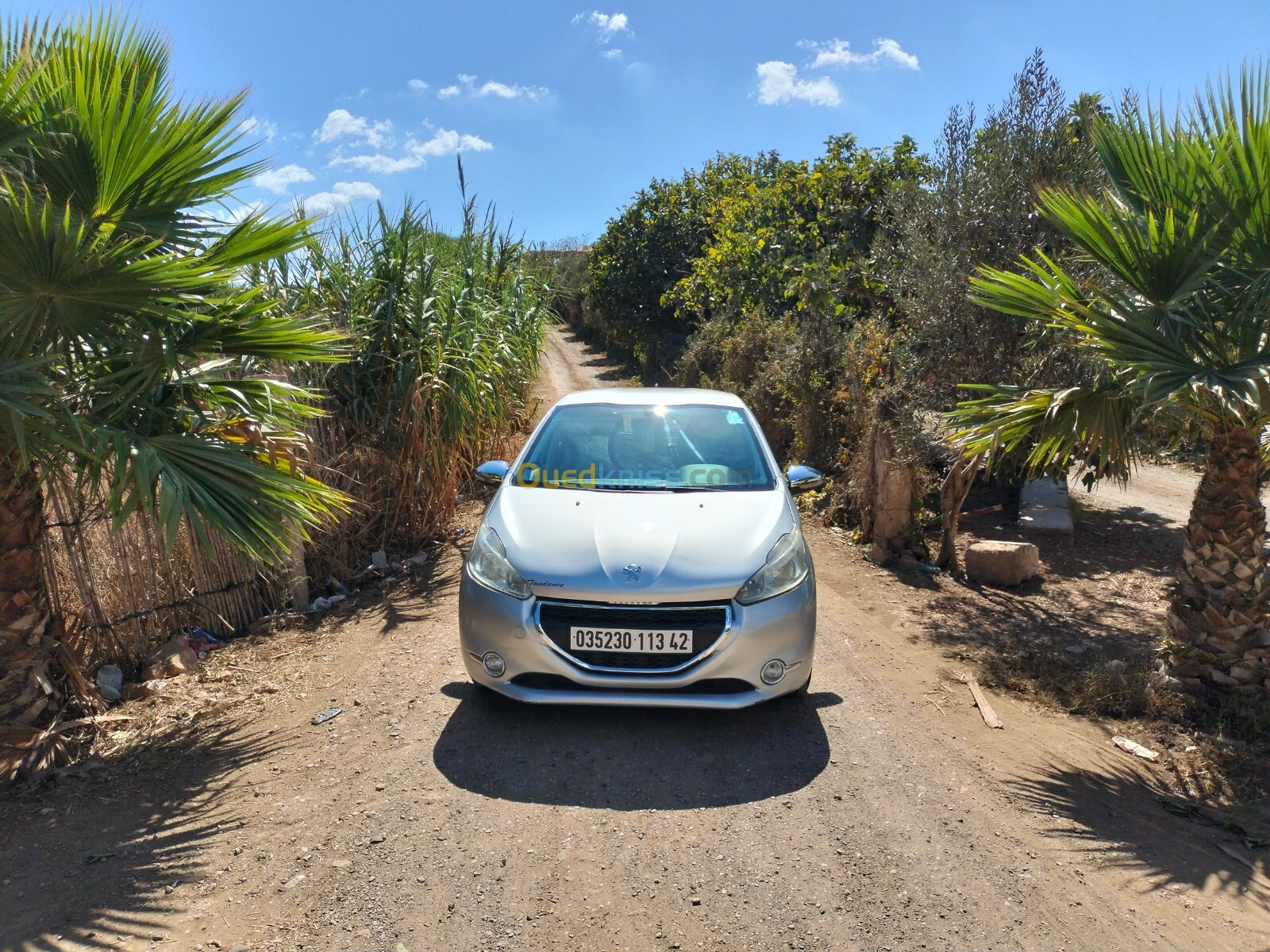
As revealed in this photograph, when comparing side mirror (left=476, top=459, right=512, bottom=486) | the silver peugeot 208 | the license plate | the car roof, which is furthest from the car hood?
the car roof

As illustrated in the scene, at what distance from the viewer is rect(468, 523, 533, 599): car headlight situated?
4117mm

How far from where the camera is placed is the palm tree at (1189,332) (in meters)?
4.00

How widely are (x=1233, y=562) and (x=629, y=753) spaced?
3328 millimetres

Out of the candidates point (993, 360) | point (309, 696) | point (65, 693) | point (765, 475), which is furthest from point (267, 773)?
point (993, 360)

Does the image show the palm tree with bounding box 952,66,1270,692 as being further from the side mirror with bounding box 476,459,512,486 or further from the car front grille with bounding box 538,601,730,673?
the side mirror with bounding box 476,459,512,486

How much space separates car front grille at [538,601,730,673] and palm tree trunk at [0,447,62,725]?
7.72 ft

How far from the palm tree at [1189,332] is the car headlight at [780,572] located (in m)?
1.50

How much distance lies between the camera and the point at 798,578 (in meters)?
4.25

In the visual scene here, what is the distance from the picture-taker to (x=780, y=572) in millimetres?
4215

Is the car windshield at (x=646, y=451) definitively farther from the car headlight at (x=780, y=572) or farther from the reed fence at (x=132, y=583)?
the reed fence at (x=132, y=583)

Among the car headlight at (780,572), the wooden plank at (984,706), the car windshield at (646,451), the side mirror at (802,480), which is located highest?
the car windshield at (646,451)

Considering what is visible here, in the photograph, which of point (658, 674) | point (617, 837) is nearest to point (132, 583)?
point (658, 674)

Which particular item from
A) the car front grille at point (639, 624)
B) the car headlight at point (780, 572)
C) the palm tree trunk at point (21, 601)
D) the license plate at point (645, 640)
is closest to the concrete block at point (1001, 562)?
the car headlight at point (780, 572)

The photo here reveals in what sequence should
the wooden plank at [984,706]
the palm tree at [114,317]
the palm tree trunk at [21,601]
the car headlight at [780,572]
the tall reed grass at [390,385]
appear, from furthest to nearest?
the tall reed grass at [390,385] → the wooden plank at [984,706] → the car headlight at [780,572] → the palm tree trunk at [21,601] → the palm tree at [114,317]
